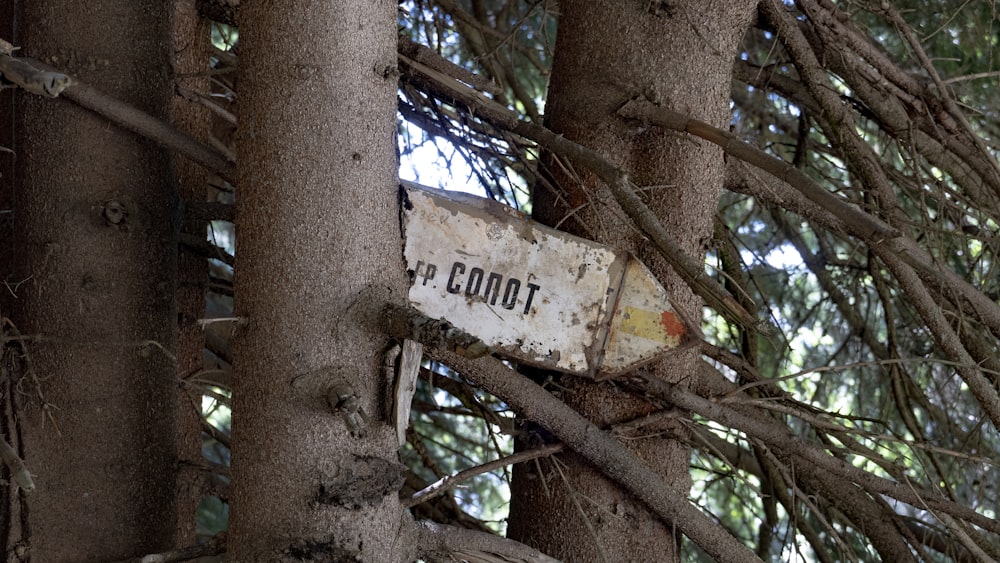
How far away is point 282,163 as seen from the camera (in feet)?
4.61

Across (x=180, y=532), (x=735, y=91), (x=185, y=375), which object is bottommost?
(x=180, y=532)

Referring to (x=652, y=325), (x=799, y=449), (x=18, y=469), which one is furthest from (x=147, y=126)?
(x=799, y=449)

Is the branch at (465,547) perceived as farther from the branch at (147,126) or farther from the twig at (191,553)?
the branch at (147,126)

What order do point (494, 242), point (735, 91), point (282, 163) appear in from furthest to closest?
point (735, 91) < point (494, 242) < point (282, 163)

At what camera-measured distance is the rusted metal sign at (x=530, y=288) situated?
5.28 feet

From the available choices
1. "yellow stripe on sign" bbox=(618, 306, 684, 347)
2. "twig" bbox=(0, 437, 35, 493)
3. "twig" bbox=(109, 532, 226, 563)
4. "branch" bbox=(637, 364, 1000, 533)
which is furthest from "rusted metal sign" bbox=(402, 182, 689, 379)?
"twig" bbox=(0, 437, 35, 493)

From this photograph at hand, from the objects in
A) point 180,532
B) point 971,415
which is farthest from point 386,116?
point 971,415

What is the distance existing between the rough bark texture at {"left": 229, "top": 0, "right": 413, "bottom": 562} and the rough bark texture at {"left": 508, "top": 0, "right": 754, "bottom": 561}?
461 mm

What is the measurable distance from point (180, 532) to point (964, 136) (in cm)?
184

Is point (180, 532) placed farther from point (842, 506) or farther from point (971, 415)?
point (971, 415)

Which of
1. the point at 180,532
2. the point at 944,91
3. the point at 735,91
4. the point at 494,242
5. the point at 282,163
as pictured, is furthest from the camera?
the point at 735,91

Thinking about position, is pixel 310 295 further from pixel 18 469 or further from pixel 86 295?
pixel 86 295

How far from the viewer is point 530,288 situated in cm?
169

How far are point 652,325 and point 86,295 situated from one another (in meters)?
0.98
